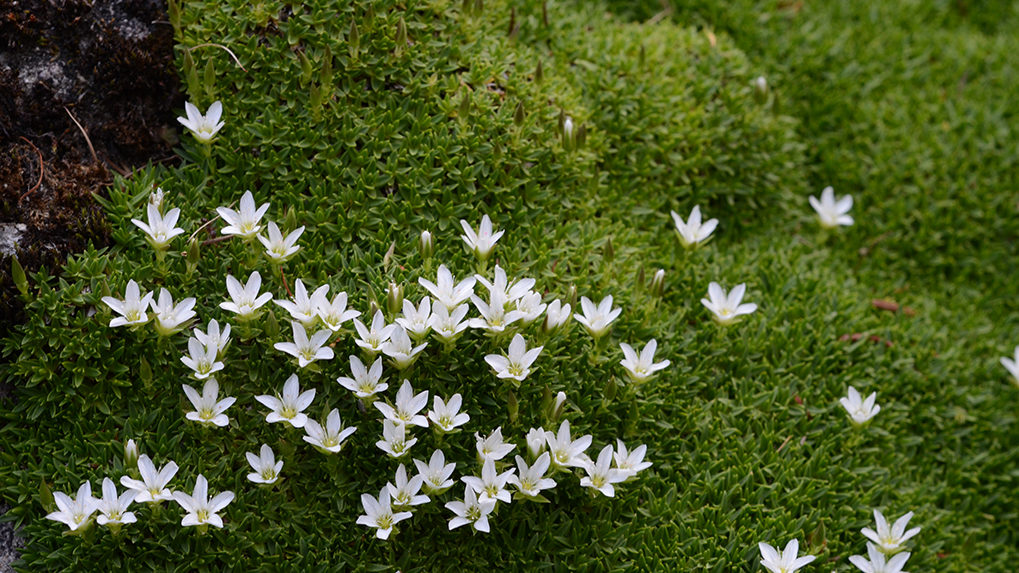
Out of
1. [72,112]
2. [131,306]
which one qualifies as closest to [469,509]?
[131,306]

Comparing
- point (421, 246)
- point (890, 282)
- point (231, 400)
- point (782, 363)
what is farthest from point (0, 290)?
point (890, 282)

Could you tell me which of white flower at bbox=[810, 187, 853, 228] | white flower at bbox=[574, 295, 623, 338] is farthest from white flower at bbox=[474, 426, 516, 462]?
Result: white flower at bbox=[810, 187, 853, 228]

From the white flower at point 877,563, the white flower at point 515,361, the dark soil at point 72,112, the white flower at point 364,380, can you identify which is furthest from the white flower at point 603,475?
the dark soil at point 72,112

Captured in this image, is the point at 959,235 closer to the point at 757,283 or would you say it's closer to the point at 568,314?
the point at 757,283

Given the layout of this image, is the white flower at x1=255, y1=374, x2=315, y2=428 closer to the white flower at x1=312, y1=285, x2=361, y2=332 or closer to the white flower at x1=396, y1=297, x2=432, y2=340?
the white flower at x1=312, y1=285, x2=361, y2=332

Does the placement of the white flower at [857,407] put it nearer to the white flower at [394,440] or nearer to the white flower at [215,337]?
the white flower at [394,440]

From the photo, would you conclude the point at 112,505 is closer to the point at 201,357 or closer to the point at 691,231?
the point at 201,357
